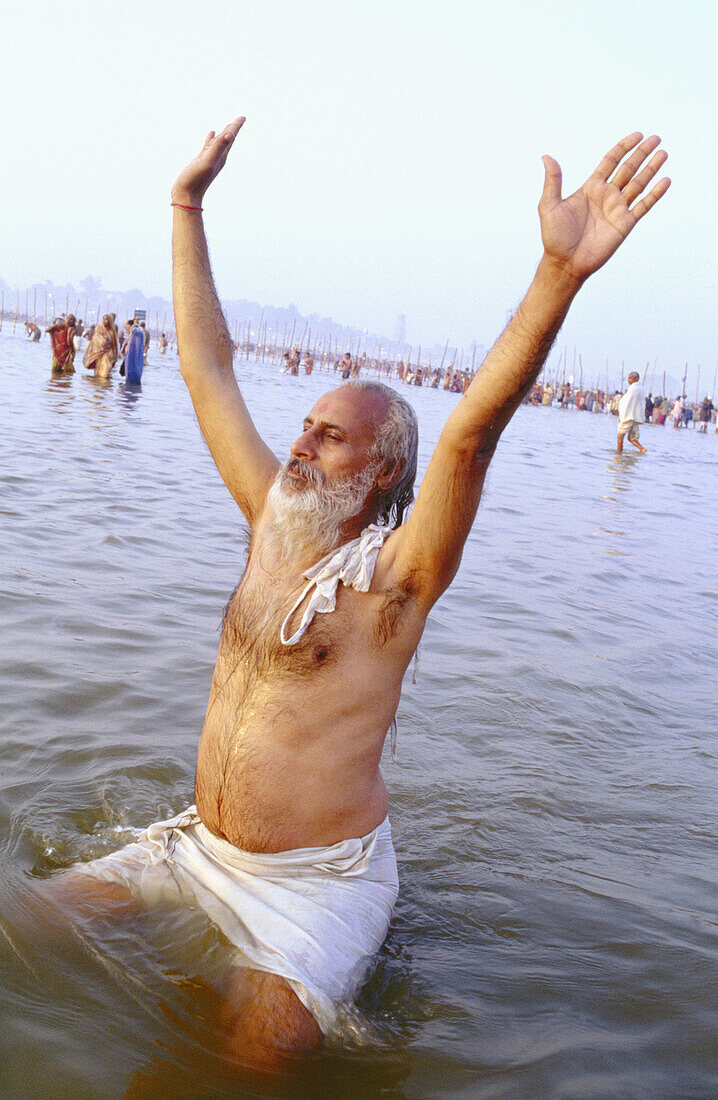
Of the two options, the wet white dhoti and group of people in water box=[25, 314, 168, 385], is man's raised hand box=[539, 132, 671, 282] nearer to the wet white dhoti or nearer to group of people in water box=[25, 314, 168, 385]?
the wet white dhoti

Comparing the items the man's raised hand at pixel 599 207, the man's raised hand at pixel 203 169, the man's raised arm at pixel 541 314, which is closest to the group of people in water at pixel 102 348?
the man's raised hand at pixel 203 169

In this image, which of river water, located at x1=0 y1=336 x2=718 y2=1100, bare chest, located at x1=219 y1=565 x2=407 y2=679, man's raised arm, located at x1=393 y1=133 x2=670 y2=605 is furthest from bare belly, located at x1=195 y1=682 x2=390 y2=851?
man's raised arm, located at x1=393 y1=133 x2=670 y2=605

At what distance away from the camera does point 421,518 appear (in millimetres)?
2594

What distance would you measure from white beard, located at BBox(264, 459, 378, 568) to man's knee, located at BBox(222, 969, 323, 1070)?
114 cm

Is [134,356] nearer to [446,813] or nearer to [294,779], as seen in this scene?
[446,813]

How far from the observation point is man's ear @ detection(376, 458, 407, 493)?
3.00 m

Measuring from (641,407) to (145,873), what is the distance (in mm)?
20148

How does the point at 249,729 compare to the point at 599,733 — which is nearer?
the point at 249,729

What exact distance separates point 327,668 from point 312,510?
0.46 m

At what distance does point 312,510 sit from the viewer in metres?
2.90

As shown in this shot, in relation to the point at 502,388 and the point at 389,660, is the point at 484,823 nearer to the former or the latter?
the point at 389,660

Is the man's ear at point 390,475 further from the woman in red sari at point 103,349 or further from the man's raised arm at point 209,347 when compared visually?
the woman in red sari at point 103,349

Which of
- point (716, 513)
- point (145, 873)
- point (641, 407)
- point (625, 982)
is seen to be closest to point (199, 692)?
point (145, 873)

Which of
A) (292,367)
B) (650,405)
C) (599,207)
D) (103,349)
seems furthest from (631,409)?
(292,367)
